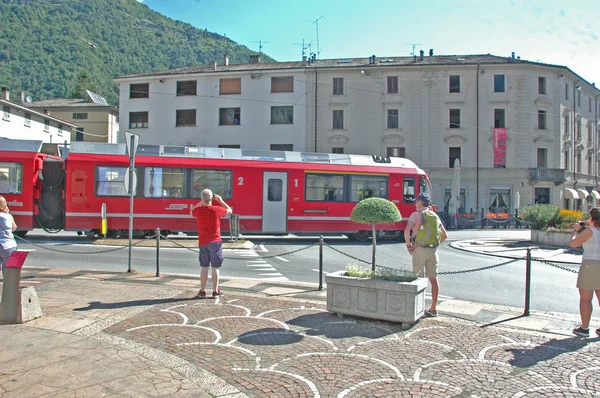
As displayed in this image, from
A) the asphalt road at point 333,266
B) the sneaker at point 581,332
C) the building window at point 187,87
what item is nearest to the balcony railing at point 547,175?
the asphalt road at point 333,266

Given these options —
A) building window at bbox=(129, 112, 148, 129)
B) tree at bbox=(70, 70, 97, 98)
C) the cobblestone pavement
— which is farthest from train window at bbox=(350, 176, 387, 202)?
tree at bbox=(70, 70, 97, 98)

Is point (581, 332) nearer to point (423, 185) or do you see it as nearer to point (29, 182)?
point (423, 185)

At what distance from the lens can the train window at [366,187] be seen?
778 inches

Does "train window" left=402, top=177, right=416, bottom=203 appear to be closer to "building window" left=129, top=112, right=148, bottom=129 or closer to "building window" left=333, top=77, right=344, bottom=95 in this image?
"building window" left=333, top=77, right=344, bottom=95

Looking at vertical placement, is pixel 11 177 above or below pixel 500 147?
below

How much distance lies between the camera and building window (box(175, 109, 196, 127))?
138 feet

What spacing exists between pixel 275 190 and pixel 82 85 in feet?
254

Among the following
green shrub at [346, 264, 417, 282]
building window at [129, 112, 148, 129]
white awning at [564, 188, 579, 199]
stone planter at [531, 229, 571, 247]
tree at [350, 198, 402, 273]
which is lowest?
stone planter at [531, 229, 571, 247]

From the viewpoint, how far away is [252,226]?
62.1 ft

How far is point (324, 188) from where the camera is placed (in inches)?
766

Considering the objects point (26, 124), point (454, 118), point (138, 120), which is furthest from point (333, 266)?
point (26, 124)

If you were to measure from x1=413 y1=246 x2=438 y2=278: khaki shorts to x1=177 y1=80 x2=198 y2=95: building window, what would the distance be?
38171mm

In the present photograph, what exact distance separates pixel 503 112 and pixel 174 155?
31.5 m

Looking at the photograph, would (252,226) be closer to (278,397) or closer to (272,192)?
(272,192)
